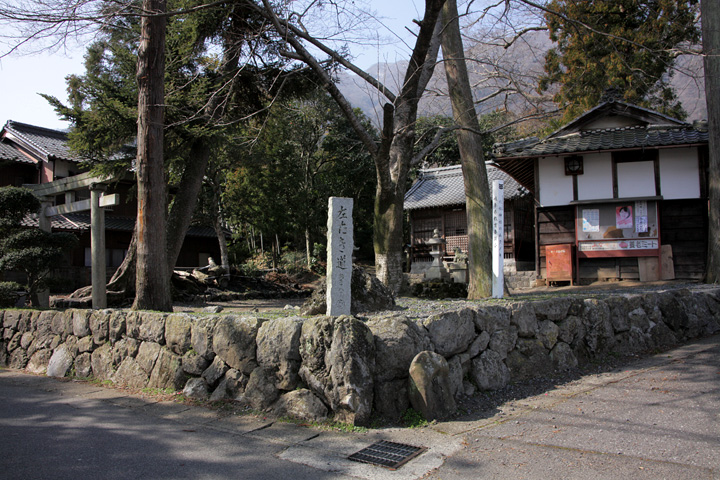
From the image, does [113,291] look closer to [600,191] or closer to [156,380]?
[156,380]

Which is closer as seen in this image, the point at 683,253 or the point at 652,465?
the point at 652,465

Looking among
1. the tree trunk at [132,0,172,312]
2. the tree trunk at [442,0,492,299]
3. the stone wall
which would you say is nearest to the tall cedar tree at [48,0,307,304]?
the tree trunk at [132,0,172,312]

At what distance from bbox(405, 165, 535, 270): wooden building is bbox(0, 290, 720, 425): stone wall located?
15.2m

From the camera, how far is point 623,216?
52.4ft

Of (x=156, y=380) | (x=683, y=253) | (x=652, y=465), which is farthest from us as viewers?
(x=683, y=253)

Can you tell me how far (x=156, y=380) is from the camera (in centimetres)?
698

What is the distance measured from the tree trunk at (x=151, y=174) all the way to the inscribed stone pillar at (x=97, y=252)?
1.41 m

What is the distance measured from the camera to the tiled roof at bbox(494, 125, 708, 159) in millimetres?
15117

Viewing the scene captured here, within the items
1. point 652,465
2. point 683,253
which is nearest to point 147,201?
point 652,465

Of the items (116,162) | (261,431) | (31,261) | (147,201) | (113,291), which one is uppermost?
(116,162)

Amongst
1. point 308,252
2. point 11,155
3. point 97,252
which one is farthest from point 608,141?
point 11,155

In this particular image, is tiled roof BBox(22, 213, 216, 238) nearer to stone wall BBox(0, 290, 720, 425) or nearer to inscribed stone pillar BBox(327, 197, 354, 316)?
stone wall BBox(0, 290, 720, 425)

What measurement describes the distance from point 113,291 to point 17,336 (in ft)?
17.0

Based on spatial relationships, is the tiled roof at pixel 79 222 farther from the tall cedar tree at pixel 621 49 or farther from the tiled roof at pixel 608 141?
the tall cedar tree at pixel 621 49
